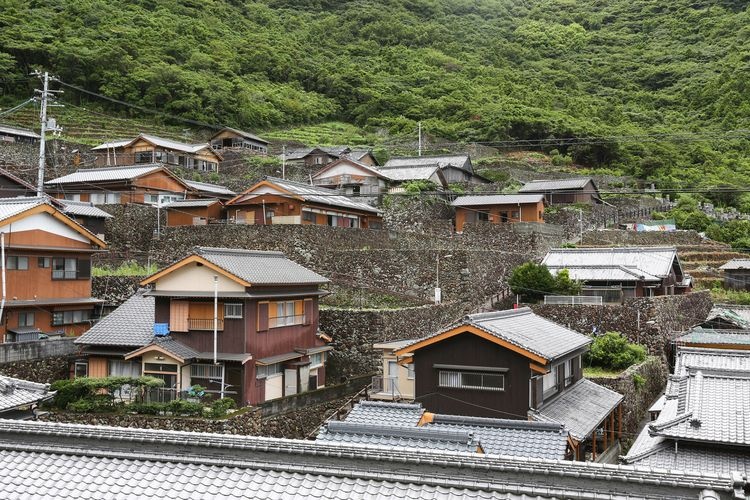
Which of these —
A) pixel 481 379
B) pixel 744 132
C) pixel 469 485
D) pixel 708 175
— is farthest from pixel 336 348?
pixel 744 132

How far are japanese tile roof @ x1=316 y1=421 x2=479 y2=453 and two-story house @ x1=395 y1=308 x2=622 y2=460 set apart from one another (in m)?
4.97

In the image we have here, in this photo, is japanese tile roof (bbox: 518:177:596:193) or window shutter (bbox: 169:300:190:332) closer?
window shutter (bbox: 169:300:190:332)

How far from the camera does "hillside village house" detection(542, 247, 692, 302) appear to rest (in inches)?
1131

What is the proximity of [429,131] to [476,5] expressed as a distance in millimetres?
90691

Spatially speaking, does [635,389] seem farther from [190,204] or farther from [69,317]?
[190,204]

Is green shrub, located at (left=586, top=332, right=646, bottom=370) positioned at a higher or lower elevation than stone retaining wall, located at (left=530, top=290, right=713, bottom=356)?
lower

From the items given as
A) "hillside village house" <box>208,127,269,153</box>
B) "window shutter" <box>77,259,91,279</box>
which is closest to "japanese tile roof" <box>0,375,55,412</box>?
"window shutter" <box>77,259,91,279</box>

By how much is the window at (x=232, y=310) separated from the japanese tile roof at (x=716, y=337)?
19.9 metres

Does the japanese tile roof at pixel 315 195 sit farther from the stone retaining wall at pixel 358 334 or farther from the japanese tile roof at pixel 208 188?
the stone retaining wall at pixel 358 334

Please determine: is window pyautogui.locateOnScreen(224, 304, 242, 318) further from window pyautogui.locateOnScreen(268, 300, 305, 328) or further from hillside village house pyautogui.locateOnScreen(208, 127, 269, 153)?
hillside village house pyautogui.locateOnScreen(208, 127, 269, 153)

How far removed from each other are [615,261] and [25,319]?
90.9 feet

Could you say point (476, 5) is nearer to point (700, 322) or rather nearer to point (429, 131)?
point (429, 131)

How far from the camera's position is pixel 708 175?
59.0 m

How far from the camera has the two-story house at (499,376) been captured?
622 inches
